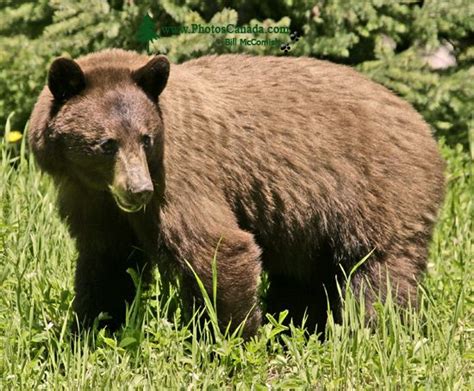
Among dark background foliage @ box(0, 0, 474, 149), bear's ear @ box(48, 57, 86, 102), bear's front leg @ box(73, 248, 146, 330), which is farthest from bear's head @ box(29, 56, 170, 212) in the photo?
dark background foliage @ box(0, 0, 474, 149)

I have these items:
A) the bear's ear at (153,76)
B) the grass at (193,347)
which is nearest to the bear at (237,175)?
the bear's ear at (153,76)

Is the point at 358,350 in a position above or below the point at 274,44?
below

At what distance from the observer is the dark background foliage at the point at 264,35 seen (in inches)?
279

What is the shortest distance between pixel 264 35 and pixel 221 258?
8.20 feet

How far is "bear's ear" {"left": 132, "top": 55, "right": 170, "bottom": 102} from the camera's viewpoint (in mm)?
4898

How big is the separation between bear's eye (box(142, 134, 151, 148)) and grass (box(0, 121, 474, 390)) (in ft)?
2.53

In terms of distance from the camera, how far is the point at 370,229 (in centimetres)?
554

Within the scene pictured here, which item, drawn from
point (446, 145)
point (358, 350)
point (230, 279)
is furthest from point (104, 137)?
point (446, 145)

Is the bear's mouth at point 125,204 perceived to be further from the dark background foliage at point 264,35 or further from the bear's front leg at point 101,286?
the dark background foliage at point 264,35

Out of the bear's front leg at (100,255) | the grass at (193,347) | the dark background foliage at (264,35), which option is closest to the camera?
the grass at (193,347)

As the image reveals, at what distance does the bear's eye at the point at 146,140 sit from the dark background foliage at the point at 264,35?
2.23 meters

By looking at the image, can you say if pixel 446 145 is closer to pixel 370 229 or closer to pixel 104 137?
pixel 370 229

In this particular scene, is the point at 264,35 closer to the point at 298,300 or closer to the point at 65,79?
the point at 298,300

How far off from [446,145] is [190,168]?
10.5ft
